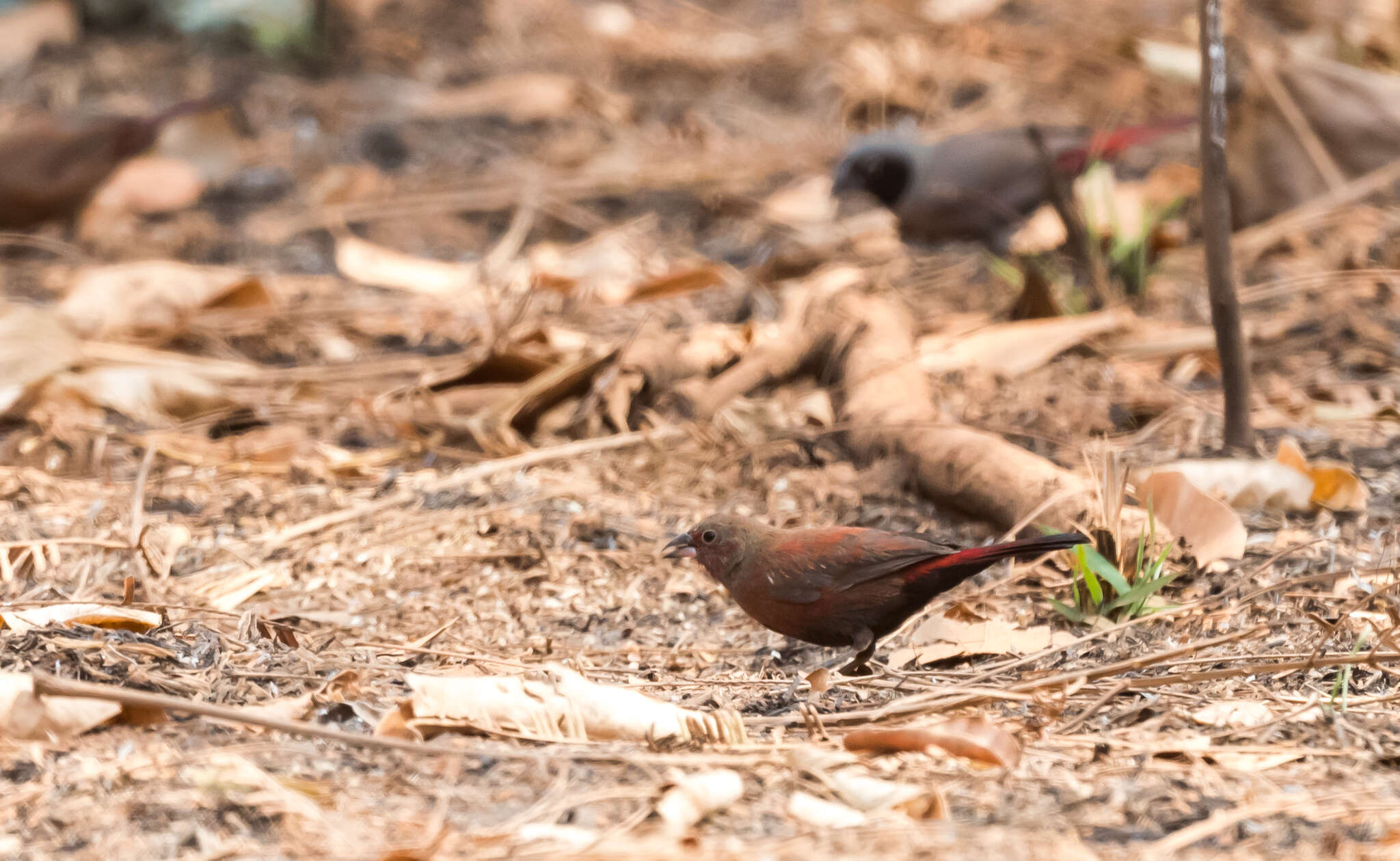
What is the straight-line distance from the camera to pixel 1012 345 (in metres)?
4.30

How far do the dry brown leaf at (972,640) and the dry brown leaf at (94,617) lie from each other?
1.44 metres

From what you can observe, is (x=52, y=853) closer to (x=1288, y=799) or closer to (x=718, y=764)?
(x=718, y=764)

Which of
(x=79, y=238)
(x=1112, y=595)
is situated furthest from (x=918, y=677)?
(x=79, y=238)

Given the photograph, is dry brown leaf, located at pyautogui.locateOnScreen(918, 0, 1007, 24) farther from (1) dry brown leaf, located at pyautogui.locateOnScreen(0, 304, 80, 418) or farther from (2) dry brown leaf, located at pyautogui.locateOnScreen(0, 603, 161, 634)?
(2) dry brown leaf, located at pyautogui.locateOnScreen(0, 603, 161, 634)

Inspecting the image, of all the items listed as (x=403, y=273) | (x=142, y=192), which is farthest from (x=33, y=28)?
(x=403, y=273)

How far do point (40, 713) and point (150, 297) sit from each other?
328 cm

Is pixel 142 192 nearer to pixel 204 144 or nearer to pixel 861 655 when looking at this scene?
pixel 204 144

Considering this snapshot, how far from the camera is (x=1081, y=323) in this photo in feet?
14.5

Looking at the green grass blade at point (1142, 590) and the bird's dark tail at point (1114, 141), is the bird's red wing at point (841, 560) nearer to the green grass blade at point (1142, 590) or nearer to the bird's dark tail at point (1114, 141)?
the green grass blade at point (1142, 590)

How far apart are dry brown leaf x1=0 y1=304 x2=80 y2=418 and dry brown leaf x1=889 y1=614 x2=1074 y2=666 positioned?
270cm

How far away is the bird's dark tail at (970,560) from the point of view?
242 cm

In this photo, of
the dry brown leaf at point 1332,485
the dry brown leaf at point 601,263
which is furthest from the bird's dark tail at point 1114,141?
the dry brown leaf at point 1332,485

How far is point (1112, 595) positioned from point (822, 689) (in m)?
0.66

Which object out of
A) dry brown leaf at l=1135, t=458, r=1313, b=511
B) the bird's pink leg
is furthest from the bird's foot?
dry brown leaf at l=1135, t=458, r=1313, b=511
